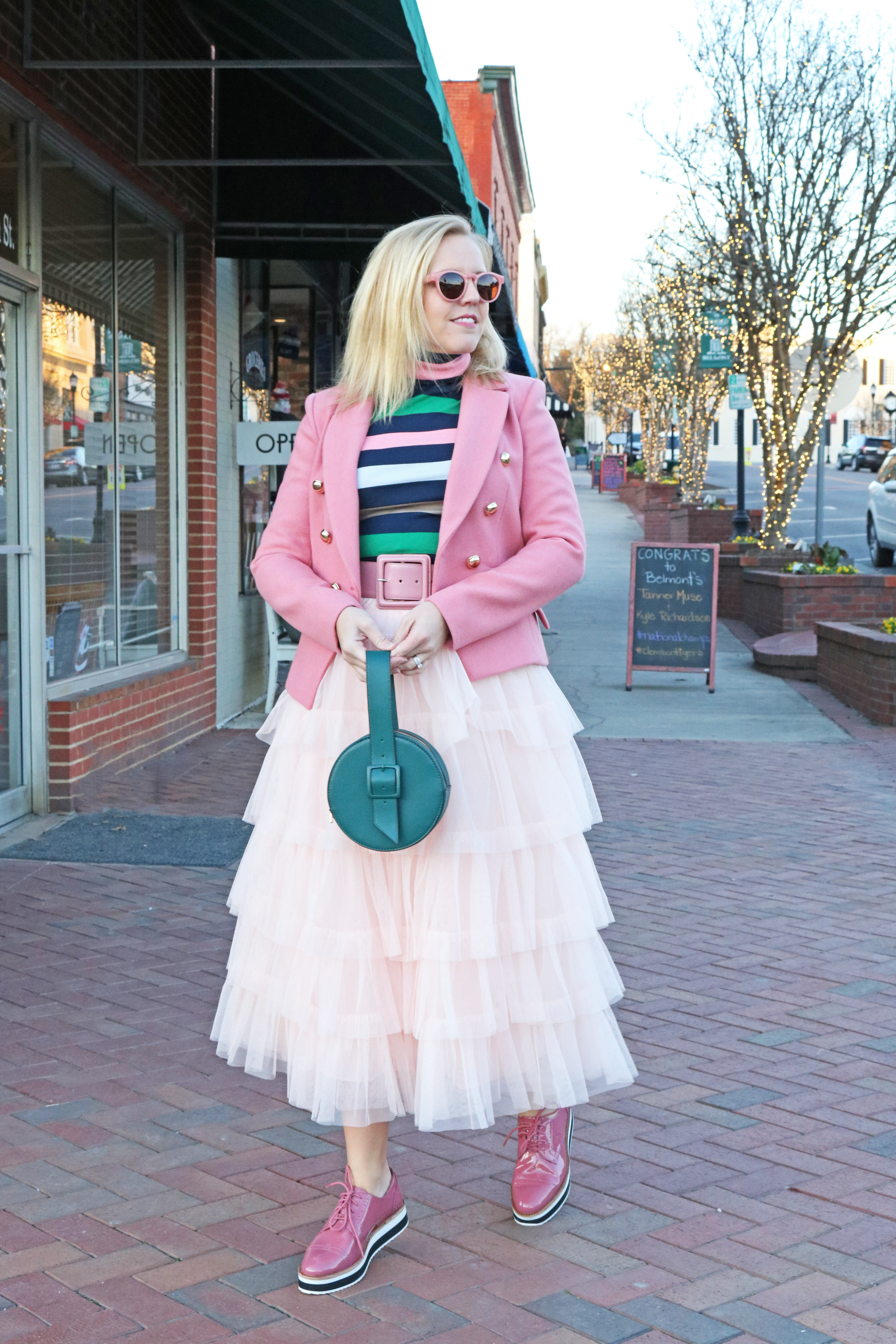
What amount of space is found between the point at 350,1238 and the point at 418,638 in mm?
1208

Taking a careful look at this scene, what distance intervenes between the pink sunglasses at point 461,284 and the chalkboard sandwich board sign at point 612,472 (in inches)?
1939

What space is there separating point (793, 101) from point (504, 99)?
103 feet

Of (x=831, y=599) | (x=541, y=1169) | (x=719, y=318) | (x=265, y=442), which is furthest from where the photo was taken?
(x=719, y=318)

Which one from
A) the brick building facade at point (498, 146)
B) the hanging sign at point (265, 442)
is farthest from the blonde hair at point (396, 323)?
the brick building facade at point (498, 146)

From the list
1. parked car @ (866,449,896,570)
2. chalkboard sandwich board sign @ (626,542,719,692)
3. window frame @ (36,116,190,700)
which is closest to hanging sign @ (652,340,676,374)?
parked car @ (866,449,896,570)

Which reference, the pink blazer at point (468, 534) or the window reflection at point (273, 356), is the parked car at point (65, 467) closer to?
the window reflection at point (273, 356)

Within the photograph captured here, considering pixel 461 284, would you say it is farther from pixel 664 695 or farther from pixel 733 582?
pixel 733 582

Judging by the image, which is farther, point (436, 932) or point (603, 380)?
point (603, 380)

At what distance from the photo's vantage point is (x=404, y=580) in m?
2.93

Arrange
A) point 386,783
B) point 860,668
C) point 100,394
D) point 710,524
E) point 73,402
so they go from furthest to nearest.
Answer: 1. point 710,524
2. point 860,668
3. point 100,394
4. point 73,402
5. point 386,783

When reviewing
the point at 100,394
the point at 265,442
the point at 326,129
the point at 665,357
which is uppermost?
the point at 665,357

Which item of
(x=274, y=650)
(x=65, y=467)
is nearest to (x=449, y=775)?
(x=65, y=467)

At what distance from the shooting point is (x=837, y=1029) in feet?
14.6

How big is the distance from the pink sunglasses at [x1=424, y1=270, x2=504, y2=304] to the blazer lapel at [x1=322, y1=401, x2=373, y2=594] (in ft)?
0.89
